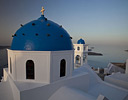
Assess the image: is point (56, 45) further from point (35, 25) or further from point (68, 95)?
point (68, 95)

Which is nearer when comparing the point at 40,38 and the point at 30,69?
the point at 40,38

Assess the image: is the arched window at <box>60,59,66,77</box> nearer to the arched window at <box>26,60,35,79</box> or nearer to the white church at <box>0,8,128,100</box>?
the white church at <box>0,8,128,100</box>

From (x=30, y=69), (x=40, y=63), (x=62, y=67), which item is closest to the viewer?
(x=40, y=63)

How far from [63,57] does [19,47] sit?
280 cm

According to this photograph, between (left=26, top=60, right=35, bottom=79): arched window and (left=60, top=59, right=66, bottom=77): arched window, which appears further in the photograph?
(left=60, top=59, right=66, bottom=77): arched window

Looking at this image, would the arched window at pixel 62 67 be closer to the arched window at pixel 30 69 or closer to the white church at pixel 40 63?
the white church at pixel 40 63

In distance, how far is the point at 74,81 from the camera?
6.18 metres

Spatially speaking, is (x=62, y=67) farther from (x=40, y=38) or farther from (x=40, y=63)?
(x=40, y=38)

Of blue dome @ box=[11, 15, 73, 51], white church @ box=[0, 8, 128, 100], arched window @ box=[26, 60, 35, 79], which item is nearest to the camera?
white church @ box=[0, 8, 128, 100]

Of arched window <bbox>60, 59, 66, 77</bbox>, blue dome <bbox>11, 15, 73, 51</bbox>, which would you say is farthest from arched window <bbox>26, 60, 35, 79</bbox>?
arched window <bbox>60, 59, 66, 77</bbox>

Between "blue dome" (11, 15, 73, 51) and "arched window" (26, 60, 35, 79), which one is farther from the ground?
→ "blue dome" (11, 15, 73, 51)

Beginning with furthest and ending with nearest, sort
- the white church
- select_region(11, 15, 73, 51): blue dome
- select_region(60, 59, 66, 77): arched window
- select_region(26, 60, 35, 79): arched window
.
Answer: select_region(60, 59, 66, 77): arched window → select_region(26, 60, 35, 79): arched window → select_region(11, 15, 73, 51): blue dome → the white church

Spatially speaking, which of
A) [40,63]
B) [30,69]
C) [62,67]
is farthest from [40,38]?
[62,67]

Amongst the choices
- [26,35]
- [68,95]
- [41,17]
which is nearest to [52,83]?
[68,95]
